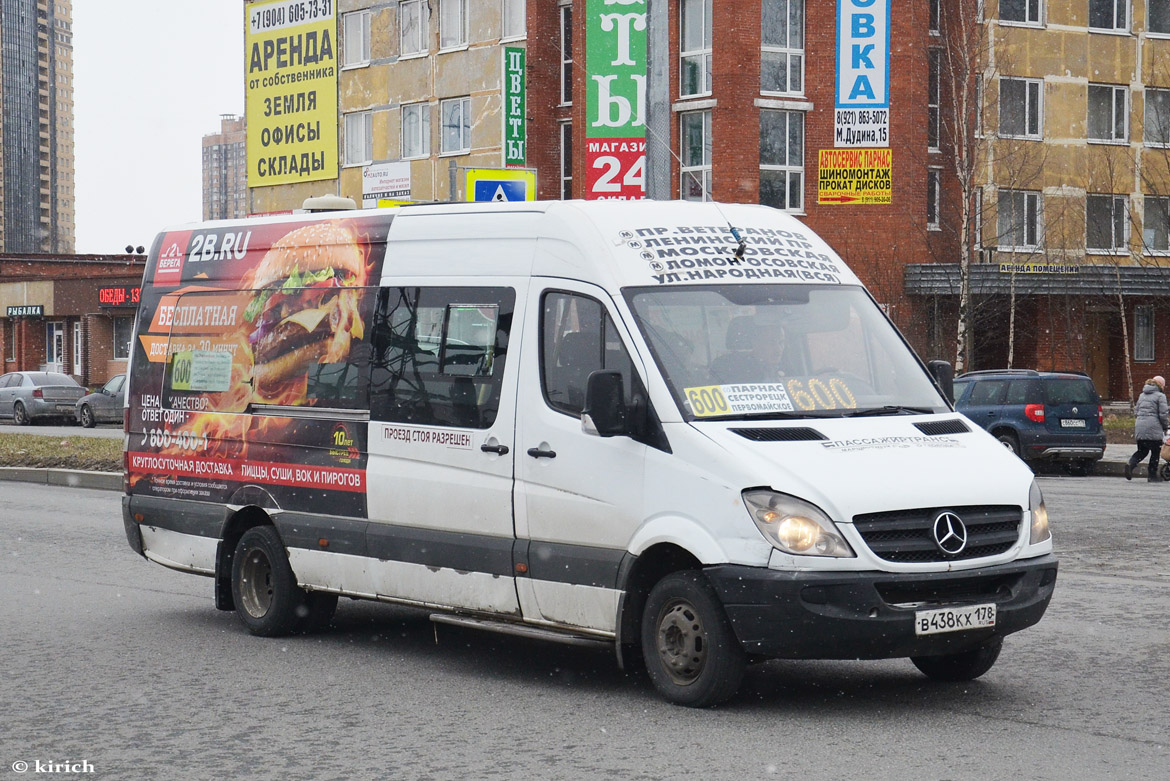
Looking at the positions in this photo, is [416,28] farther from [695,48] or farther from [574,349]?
[574,349]

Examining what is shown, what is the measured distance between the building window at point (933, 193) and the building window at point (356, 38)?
63.0ft

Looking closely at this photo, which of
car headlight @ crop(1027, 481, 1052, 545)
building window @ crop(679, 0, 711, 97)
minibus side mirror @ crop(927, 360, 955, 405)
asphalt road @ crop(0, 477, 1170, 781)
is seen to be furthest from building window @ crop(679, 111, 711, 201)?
car headlight @ crop(1027, 481, 1052, 545)

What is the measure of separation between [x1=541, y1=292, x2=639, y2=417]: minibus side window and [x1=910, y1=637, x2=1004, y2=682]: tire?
6.79 feet

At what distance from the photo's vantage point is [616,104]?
2116cm

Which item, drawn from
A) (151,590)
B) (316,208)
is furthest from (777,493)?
(151,590)

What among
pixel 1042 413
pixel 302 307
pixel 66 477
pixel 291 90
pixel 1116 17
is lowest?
pixel 66 477

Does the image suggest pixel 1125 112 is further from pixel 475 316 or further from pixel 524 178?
pixel 475 316

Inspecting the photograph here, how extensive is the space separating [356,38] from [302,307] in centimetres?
4583

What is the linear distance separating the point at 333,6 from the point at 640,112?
115 feet

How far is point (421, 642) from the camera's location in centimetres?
959

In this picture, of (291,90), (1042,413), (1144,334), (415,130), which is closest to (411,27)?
(415,130)

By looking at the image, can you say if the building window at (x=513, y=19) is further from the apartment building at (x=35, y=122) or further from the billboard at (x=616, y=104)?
the apartment building at (x=35, y=122)

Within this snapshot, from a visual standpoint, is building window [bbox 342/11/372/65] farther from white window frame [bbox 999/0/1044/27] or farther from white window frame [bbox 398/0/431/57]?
white window frame [bbox 999/0/1044/27]

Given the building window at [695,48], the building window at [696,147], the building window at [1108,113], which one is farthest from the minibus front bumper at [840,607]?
the building window at [1108,113]
